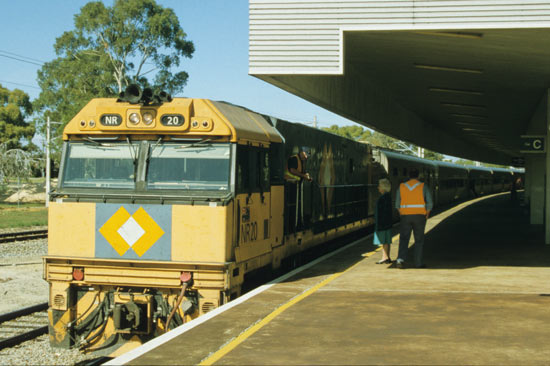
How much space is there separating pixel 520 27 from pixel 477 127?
23.4 meters

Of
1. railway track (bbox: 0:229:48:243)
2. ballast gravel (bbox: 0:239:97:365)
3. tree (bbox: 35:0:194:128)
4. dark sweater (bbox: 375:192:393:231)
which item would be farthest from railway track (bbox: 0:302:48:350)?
tree (bbox: 35:0:194:128)

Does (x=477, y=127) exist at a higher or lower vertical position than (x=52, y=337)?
higher

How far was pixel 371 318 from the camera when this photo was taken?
8.16 metres

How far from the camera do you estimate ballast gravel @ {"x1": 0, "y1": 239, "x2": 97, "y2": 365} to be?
895cm

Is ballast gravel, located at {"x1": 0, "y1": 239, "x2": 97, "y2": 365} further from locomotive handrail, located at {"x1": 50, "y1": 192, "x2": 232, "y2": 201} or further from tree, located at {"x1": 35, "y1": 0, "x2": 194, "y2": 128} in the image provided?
tree, located at {"x1": 35, "y1": 0, "x2": 194, "y2": 128}

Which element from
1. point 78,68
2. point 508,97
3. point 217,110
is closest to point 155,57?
point 78,68

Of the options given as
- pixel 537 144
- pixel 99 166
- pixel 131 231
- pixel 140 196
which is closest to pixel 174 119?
pixel 140 196

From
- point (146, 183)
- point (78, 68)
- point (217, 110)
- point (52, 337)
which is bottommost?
point (52, 337)

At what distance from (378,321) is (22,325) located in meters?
6.23

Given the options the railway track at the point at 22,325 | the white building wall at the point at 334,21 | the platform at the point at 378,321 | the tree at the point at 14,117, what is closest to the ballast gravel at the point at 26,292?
the railway track at the point at 22,325

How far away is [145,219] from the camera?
8828 millimetres

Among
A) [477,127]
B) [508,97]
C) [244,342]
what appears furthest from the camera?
[477,127]

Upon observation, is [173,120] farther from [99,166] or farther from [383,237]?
[383,237]

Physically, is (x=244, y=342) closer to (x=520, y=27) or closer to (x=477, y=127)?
(x=520, y=27)
